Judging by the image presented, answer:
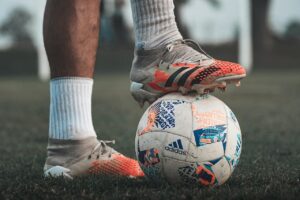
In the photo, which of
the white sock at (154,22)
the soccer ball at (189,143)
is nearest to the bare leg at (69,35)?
the white sock at (154,22)

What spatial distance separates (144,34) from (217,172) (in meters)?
0.70

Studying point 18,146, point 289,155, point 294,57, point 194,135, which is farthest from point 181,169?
point 294,57

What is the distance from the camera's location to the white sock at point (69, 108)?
2.64 m

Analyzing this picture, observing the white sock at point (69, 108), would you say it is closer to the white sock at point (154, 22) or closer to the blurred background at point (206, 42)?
the white sock at point (154, 22)

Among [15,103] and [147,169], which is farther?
[15,103]

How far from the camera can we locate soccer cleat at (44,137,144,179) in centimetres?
266

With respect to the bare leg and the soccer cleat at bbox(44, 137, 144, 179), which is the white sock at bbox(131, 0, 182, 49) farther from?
the soccer cleat at bbox(44, 137, 144, 179)

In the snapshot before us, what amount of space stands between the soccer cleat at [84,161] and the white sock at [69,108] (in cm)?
4

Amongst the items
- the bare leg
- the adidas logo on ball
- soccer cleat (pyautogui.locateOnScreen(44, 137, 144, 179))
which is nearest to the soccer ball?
the adidas logo on ball

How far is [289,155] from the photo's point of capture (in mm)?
3539

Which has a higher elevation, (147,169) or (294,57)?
(147,169)

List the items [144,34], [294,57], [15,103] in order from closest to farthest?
[144,34], [15,103], [294,57]

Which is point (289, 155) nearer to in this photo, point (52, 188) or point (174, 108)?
point (174, 108)

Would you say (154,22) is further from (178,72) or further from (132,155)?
(132,155)
